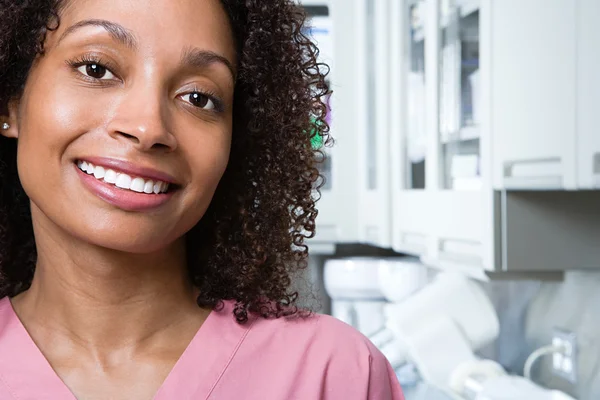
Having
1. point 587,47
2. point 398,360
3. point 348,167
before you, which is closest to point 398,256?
point 348,167

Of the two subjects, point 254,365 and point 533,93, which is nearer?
point 254,365

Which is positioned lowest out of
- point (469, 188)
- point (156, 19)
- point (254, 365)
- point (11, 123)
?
point (254, 365)

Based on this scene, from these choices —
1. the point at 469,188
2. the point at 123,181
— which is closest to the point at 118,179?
the point at 123,181

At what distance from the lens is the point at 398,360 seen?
197 cm

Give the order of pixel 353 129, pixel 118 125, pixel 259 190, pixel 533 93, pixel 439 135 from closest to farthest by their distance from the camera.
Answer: pixel 118 125 → pixel 259 190 → pixel 533 93 → pixel 439 135 → pixel 353 129

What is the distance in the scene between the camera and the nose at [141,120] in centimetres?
86

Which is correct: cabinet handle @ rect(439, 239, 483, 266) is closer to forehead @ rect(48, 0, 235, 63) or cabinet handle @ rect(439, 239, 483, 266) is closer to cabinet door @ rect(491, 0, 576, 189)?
cabinet door @ rect(491, 0, 576, 189)

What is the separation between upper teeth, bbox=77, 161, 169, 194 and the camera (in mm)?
868

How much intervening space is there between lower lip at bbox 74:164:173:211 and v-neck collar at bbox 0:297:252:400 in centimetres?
20

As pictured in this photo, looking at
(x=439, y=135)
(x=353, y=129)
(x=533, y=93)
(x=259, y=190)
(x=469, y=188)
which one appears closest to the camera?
(x=259, y=190)

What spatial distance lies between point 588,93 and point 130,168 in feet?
2.12

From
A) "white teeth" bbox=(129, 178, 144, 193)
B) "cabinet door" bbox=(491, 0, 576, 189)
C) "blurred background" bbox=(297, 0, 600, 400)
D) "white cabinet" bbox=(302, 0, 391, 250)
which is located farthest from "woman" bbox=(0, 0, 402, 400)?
"white cabinet" bbox=(302, 0, 391, 250)

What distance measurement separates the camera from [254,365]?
39.1 inches

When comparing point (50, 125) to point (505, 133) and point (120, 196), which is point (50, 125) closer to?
point (120, 196)
